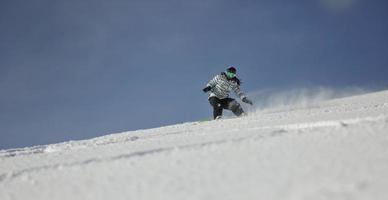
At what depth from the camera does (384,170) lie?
1.74 meters

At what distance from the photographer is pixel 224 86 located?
1148 cm

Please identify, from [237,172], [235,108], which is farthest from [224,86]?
[237,172]

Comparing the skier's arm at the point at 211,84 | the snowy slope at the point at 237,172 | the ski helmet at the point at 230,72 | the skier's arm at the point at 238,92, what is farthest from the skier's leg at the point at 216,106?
the snowy slope at the point at 237,172

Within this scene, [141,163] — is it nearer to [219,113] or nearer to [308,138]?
[308,138]

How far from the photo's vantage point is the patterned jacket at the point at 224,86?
37.6 ft

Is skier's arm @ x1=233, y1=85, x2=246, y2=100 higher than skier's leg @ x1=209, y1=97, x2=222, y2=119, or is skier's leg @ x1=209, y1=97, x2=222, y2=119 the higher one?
skier's arm @ x1=233, y1=85, x2=246, y2=100

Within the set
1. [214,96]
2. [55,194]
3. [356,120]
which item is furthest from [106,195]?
[214,96]

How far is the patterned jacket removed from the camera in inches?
451

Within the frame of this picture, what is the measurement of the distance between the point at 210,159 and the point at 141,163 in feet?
1.28

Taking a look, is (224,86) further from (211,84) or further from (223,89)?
(211,84)

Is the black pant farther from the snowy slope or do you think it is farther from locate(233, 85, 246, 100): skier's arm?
the snowy slope

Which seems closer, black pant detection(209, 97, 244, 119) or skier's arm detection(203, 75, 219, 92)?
black pant detection(209, 97, 244, 119)

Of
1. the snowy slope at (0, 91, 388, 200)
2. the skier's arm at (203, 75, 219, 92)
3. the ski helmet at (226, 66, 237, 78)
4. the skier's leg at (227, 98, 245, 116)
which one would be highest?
the ski helmet at (226, 66, 237, 78)

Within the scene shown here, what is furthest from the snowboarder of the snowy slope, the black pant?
the snowy slope
